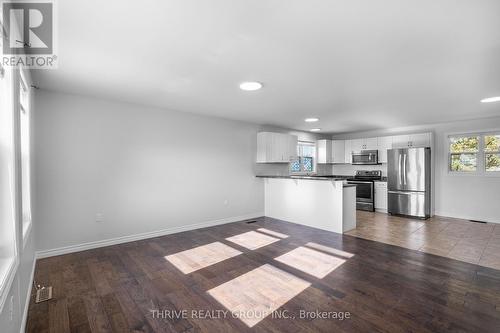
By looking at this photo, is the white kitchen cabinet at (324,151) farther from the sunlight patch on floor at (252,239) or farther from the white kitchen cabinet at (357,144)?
the sunlight patch on floor at (252,239)

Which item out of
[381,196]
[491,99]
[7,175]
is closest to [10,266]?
[7,175]

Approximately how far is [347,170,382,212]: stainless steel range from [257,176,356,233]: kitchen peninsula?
2140 millimetres

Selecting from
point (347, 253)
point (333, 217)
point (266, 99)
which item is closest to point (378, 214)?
point (333, 217)

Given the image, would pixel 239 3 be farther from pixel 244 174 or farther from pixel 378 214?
pixel 378 214

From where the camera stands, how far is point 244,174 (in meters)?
5.75

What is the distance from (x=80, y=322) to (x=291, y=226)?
385 cm

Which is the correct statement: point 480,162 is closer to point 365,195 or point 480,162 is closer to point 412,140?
point 412,140

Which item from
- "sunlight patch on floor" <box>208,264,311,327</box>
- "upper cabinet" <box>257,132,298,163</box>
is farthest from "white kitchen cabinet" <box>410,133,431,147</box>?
"sunlight patch on floor" <box>208,264,311,327</box>

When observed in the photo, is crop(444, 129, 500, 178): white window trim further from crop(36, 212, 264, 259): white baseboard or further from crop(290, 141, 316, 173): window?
crop(36, 212, 264, 259): white baseboard

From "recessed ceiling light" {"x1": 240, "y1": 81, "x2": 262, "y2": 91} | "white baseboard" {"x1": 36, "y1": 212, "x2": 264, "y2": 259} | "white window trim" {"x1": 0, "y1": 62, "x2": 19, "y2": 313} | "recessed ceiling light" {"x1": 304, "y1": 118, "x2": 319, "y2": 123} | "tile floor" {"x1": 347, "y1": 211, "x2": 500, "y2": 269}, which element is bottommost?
"tile floor" {"x1": 347, "y1": 211, "x2": 500, "y2": 269}

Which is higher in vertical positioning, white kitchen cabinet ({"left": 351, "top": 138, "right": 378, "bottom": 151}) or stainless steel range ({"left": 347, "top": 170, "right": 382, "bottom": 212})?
white kitchen cabinet ({"left": 351, "top": 138, "right": 378, "bottom": 151})

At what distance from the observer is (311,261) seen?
10.5 feet

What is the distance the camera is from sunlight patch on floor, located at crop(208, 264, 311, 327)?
6.94ft

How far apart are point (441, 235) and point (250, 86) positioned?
14.3 feet
